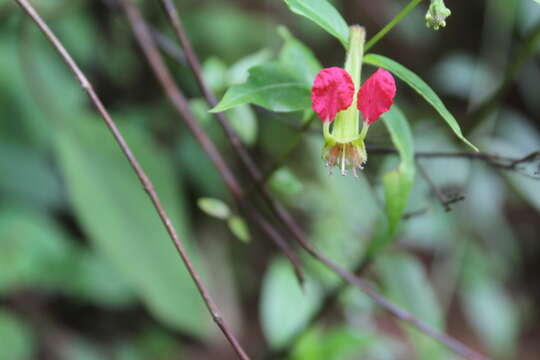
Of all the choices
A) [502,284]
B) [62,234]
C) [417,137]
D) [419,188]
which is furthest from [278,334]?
[502,284]

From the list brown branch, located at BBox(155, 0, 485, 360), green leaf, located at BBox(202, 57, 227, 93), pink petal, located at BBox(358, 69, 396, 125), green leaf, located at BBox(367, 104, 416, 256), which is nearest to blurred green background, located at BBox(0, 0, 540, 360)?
green leaf, located at BBox(202, 57, 227, 93)

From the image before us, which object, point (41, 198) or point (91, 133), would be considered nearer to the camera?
point (91, 133)

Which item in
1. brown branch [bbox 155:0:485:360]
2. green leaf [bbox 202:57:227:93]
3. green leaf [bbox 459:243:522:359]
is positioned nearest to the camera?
brown branch [bbox 155:0:485:360]

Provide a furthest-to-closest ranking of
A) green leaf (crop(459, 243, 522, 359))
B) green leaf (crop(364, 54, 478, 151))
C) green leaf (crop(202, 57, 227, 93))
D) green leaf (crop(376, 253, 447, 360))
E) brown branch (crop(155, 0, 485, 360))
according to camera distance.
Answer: green leaf (crop(459, 243, 522, 359)), green leaf (crop(376, 253, 447, 360)), green leaf (crop(202, 57, 227, 93)), brown branch (crop(155, 0, 485, 360)), green leaf (crop(364, 54, 478, 151))

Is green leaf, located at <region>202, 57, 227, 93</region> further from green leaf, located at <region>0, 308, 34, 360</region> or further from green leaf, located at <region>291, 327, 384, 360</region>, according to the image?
green leaf, located at <region>0, 308, 34, 360</region>

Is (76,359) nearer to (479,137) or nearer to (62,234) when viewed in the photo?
(62,234)

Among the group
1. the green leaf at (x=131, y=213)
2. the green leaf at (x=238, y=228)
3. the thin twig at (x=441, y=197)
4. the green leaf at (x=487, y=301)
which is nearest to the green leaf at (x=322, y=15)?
the thin twig at (x=441, y=197)

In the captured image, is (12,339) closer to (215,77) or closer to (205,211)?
(205,211)

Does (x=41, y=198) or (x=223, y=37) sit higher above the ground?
(x=223, y=37)
